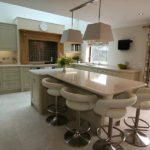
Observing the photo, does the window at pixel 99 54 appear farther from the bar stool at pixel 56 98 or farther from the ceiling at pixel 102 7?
the bar stool at pixel 56 98

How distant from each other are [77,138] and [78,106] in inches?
26.0

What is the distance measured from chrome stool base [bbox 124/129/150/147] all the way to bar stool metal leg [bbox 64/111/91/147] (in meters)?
0.69

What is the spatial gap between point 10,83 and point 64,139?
3.21 m

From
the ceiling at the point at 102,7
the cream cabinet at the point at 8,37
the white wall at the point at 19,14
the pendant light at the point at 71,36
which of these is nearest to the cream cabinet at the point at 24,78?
the cream cabinet at the point at 8,37

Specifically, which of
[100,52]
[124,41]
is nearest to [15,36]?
[100,52]

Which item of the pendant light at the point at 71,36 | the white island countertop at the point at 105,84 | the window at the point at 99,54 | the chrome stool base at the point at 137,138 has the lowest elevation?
the chrome stool base at the point at 137,138

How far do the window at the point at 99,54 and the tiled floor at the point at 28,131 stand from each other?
274 cm

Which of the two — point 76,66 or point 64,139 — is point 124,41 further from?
point 64,139

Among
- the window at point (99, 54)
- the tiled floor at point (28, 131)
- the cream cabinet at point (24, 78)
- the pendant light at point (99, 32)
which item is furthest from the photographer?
the window at point (99, 54)

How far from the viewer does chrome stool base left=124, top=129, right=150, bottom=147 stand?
7.05 feet

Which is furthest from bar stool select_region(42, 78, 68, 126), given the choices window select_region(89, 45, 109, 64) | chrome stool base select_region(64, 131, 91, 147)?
window select_region(89, 45, 109, 64)

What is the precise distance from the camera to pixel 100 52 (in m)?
5.85

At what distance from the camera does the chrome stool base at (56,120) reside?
2.67m

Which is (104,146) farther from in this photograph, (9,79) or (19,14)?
(19,14)
